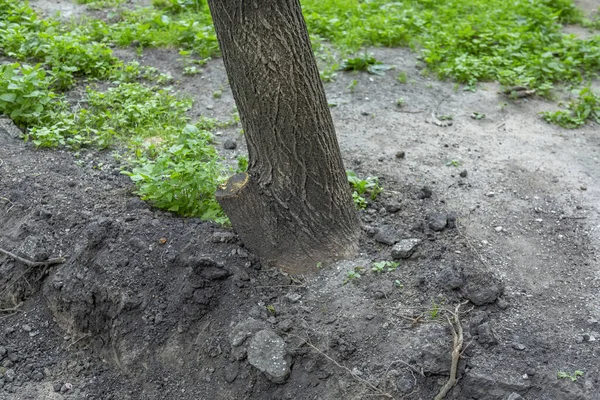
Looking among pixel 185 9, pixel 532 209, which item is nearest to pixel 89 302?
pixel 532 209

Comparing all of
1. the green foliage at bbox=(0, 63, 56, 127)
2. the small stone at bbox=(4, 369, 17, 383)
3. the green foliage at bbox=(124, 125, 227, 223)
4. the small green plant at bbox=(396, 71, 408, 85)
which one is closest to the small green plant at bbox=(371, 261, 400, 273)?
the green foliage at bbox=(124, 125, 227, 223)

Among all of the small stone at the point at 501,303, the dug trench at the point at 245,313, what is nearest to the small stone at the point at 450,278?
the dug trench at the point at 245,313

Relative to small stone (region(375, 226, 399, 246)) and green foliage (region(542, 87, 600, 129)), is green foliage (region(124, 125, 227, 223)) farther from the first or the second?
green foliage (region(542, 87, 600, 129))

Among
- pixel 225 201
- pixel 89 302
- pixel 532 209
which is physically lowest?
pixel 89 302

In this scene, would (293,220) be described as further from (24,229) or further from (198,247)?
(24,229)

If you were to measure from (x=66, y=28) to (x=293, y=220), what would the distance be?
155 inches

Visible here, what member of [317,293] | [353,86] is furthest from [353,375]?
→ [353,86]

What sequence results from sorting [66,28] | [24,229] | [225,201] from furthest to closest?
[66,28], [24,229], [225,201]

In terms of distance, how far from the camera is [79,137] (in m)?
Answer: 5.09

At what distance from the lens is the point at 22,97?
208 inches

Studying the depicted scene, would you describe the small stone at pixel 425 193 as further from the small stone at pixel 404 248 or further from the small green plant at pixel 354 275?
the small green plant at pixel 354 275

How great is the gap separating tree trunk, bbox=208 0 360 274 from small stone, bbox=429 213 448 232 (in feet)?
1.46

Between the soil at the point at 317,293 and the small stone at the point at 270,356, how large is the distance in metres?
0.01

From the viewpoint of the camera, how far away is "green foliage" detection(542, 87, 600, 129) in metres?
5.73
